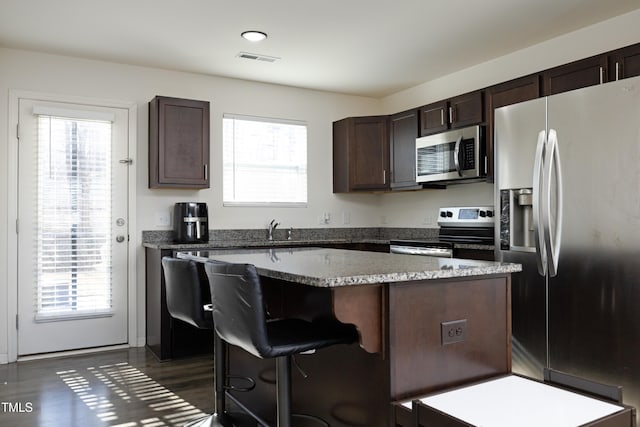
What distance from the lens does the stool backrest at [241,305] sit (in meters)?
1.73

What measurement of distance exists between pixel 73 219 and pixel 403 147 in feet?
9.74

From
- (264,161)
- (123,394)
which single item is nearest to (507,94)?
(264,161)

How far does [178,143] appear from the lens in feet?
14.6

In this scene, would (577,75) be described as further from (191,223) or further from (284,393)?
(191,223)

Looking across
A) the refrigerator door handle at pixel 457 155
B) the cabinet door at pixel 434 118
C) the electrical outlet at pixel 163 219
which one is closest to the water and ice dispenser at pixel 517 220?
the refrigerator door handle at pixel 457 155

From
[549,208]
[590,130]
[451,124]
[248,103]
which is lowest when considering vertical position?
[549,208]

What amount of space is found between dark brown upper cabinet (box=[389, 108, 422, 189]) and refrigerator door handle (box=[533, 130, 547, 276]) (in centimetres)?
188

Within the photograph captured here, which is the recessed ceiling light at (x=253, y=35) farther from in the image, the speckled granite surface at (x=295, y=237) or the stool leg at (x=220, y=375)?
the stool leg at (x=220, y=375)

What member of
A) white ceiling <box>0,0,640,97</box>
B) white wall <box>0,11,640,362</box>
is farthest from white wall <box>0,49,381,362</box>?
white ceiling <box>0,0,640,97</box>

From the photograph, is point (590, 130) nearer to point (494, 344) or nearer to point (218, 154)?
point (494, 344)

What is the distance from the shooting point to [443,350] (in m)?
1.76

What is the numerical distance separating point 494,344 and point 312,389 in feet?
2.55

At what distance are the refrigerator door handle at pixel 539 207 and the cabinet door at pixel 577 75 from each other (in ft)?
2.36

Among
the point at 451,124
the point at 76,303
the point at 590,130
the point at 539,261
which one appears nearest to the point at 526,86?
the point at 451,124
